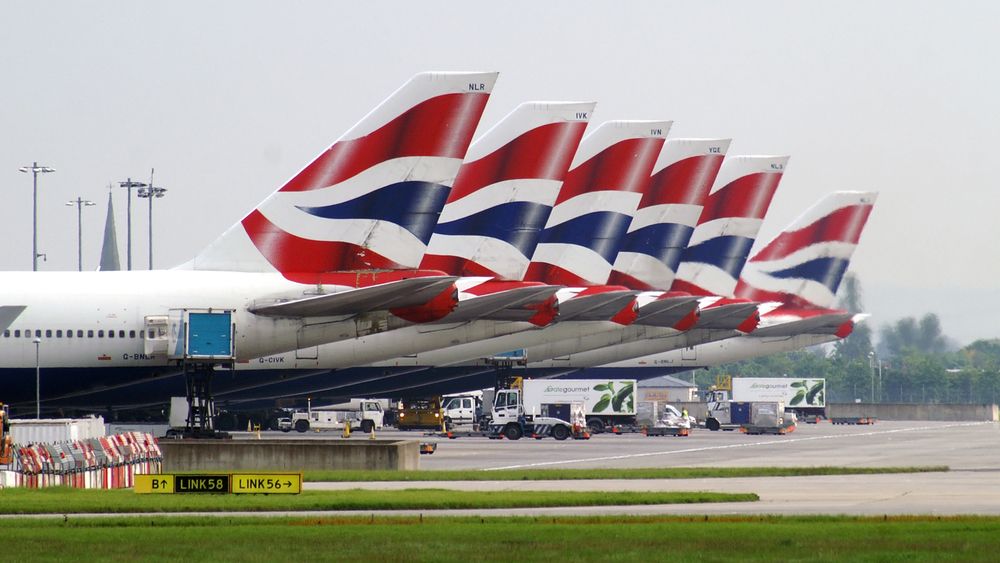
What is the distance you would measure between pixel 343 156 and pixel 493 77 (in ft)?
18.2

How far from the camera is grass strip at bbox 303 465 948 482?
40.8 meters

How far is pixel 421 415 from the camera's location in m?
94.5

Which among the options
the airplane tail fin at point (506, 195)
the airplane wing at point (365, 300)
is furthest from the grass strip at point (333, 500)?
the airplane tail fin at point (506, 195)

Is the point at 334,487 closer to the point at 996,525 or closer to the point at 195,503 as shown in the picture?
the point at 195,503

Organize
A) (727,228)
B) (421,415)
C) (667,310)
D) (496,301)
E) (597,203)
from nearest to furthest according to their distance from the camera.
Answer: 1. (496,301)
2. (597,203)
3. (667,310)
4. (727,228)
5. (421,415)

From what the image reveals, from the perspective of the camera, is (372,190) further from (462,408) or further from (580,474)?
(462,408)

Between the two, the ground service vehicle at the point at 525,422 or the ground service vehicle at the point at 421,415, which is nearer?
the ground service vehicle at the point at 525,422

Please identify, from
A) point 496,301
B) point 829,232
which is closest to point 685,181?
point 829,232

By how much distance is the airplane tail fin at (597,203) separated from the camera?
6994 cm

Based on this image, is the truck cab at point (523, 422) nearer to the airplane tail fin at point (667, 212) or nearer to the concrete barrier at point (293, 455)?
the airplane tail fin at point (667, 212)

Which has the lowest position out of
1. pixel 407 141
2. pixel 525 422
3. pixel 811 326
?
pixel 525 422

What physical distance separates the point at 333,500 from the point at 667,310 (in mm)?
46716

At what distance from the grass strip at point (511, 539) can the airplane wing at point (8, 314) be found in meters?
25.8

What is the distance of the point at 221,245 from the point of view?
2089 inches
